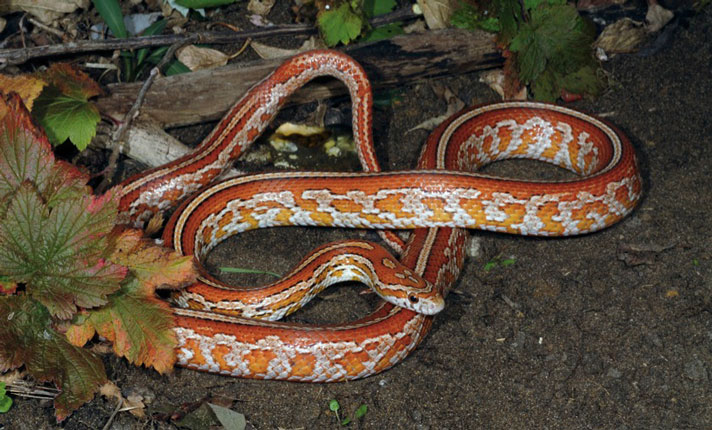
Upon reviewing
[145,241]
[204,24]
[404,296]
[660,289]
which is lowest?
[660,289]

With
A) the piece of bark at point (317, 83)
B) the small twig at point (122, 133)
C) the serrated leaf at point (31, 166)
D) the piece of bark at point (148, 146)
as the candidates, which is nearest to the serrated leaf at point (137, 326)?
the serrated leaf at point (31, 166)

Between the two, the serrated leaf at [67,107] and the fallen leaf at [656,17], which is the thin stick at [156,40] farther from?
the fallen leaf at [656,17]

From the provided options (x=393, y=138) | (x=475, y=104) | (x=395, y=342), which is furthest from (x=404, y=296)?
(x=475, y=104)

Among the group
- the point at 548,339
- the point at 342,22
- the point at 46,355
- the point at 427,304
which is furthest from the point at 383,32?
the point at 46,355

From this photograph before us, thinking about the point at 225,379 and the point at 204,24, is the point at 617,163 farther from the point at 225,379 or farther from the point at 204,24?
the point at 204,24

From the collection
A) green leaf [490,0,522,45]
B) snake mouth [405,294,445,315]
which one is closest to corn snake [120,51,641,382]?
snake mouth [405,294,445,315]
